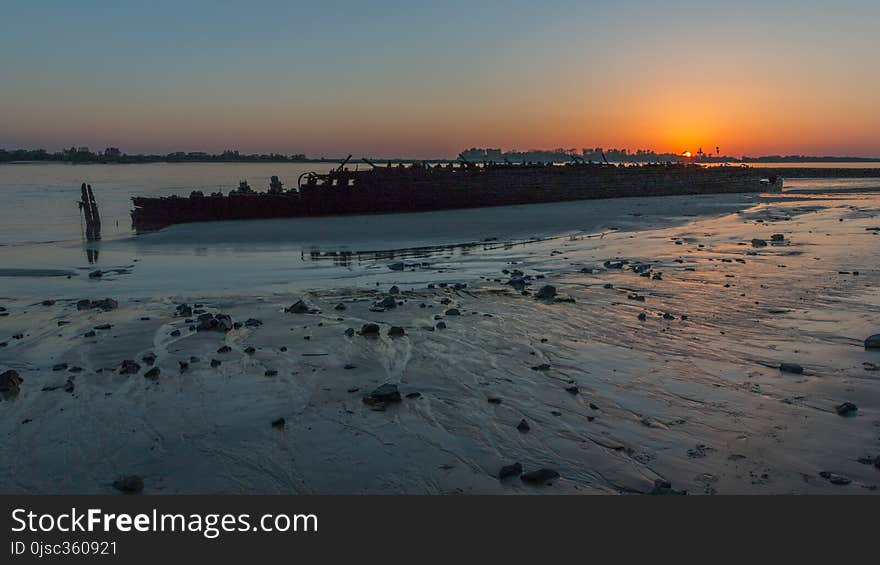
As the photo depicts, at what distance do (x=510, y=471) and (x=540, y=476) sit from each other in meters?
0.25

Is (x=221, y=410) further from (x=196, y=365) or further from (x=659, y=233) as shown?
(x=659, y=233)

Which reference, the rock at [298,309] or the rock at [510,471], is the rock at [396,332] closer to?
the rock at [298,309]

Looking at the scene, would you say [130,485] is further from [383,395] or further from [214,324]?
[214,324]

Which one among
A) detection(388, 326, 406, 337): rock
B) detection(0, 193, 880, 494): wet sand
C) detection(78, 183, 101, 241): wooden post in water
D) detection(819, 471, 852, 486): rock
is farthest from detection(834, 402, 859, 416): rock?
detection(78, 183, 101, 241): wooden post in water

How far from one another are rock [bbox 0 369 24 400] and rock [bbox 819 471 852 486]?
26.5 feet

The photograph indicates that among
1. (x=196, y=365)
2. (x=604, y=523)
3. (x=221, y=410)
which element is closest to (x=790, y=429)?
(x=604, y=523)

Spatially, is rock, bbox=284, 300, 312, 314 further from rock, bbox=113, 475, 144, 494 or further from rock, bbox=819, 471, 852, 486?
rock, bbox=819, 471, 852, 486

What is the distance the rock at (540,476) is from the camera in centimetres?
513

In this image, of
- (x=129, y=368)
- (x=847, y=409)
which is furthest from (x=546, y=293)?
(x=129, y=368)

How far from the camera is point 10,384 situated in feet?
24.6

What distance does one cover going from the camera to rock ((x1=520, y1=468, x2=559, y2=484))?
5.13 m

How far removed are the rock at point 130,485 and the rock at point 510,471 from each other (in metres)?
2.85

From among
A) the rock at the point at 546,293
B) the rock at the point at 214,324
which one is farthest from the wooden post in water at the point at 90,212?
the rock at the point at 546,293

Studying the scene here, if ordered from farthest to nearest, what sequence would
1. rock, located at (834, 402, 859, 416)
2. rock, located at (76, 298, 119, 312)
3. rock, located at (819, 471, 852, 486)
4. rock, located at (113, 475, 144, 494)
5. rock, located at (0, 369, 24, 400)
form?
rock, located at (76, 298, 119, 312)
rock, located at (0, 369, 24, 400)
rock, located at (834, 402, 859, 416)
rock, located at (113, 475, 144, 494)
rock, located at (819, 471, 852, 486)
